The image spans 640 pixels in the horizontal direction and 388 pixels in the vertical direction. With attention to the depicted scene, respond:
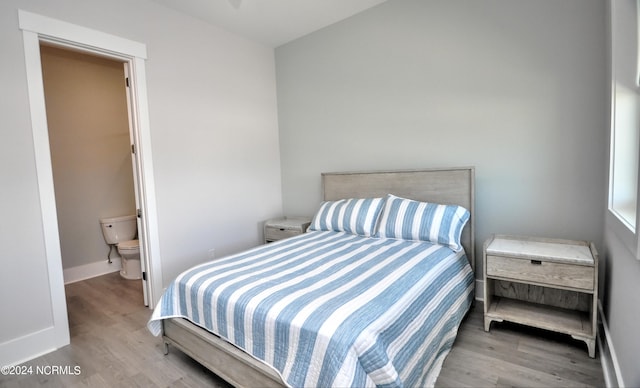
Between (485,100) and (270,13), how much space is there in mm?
2148

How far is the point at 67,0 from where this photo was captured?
227 centimetres

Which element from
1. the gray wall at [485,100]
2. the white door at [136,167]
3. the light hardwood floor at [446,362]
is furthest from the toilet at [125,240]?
the gray wall at [485,100]

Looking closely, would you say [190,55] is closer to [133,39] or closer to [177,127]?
[133,39]

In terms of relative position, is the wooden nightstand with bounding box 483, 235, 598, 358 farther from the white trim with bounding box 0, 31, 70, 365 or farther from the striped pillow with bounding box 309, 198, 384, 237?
the white trim with bounding box 0, 31, 70, 365

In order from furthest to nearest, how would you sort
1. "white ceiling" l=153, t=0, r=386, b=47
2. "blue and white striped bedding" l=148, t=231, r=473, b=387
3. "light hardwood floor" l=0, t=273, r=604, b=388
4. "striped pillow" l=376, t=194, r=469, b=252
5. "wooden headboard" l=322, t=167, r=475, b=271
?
"white ceiling" l=153, t=0, r=386, b=47, "wooden headboard" l=322, t=167, r=475, b=271, "striped pillow" l=376, t=194, r=469, b=252, "light hardwood floor" l=0, t=273, r=604, b=388, "blue and white striped bedding" l=148, t=231, r=473, b=387

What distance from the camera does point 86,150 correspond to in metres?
3.83

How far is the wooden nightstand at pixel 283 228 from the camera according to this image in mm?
3355

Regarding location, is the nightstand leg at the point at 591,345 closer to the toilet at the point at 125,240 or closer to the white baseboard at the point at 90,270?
the toilet at the point at 125,240

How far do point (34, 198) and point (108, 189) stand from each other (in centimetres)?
205

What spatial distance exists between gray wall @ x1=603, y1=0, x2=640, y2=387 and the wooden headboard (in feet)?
2.93

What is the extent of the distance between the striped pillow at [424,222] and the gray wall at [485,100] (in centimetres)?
44

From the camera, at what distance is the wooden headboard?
2584mm

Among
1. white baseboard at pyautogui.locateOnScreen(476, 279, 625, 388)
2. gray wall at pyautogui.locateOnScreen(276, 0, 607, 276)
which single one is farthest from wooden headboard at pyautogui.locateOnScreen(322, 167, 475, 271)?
white baseboard at pyautogui.locateOnScreen(476, 279, 625, 388)

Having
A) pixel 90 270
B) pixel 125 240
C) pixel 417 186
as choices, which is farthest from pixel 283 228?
pixel 90 270
